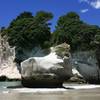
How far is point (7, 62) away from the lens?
317ft

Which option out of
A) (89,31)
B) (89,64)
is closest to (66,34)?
(89,31)

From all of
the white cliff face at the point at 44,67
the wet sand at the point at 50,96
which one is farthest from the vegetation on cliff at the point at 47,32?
the wet sand at the point at 50,96

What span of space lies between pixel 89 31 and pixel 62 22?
13.0m

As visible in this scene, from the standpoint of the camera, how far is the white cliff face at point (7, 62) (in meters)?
91.9

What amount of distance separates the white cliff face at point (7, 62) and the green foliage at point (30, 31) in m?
2.20

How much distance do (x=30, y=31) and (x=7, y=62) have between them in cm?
951

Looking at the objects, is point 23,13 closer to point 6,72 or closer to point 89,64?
point 6,72

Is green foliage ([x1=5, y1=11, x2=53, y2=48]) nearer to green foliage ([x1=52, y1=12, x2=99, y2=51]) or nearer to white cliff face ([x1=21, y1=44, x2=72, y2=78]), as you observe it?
green foliage ([x1=52, y1=12, x2=99, y2=51])

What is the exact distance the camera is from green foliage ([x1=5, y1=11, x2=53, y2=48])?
96.4 metres

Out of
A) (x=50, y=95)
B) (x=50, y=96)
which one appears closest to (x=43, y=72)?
(x=50, y=95)

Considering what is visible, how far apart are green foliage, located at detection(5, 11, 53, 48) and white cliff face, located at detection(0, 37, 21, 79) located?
2.20 meters

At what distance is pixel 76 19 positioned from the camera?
97.9m

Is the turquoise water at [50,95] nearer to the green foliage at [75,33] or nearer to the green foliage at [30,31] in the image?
the green foliage at [75,33]

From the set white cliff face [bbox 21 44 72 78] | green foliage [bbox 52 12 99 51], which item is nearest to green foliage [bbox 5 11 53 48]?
green foliage [bbox 52 12 99 51]
